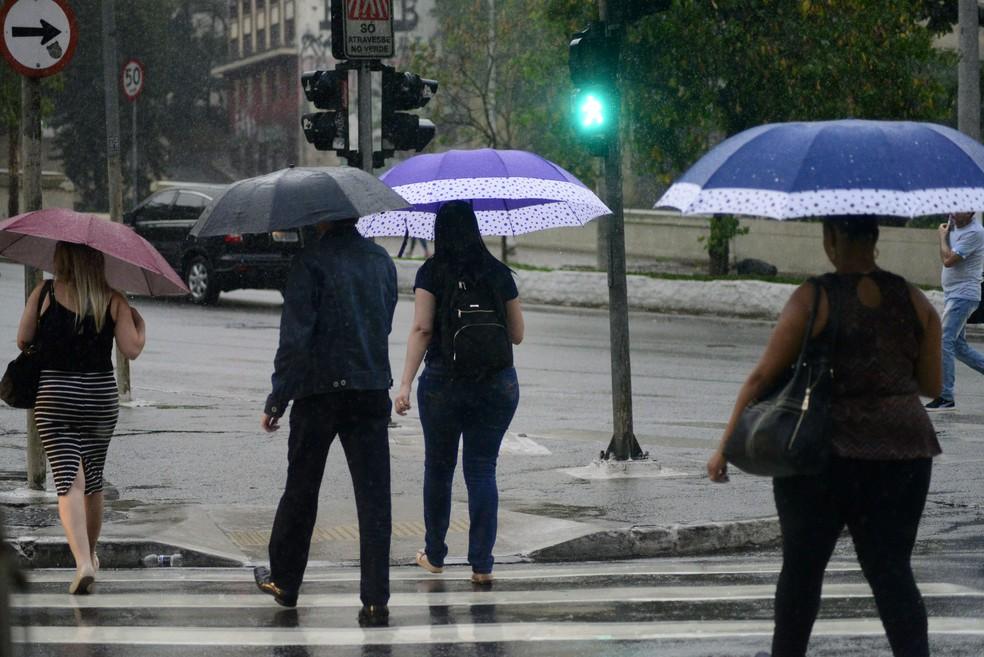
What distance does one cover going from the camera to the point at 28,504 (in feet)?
31.4

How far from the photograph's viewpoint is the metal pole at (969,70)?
22.1 meters

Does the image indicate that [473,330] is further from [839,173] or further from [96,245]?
[839,173]

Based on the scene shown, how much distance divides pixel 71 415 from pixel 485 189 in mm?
2408

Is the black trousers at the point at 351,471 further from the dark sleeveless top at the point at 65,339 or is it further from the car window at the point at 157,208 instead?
the car window at the point at 157,208

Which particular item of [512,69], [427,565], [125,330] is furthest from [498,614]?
[512,69]

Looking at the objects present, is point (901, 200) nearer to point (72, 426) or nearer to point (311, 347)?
point (311, 347)

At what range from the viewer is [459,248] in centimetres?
745

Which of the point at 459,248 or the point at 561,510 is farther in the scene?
the point at 561,510

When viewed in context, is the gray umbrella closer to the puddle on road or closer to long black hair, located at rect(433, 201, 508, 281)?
long black hair, located at rect(433, 201, 508, 281)

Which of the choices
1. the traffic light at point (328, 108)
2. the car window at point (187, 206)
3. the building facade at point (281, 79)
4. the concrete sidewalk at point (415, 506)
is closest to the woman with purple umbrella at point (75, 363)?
the concrete sidewalk at point (415, 506)

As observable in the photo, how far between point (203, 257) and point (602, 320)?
6.20 m

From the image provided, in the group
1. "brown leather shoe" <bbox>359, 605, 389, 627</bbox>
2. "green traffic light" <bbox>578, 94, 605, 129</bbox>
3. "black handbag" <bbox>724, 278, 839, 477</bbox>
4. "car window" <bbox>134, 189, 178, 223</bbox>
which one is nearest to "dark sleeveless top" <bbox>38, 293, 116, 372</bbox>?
"brown leather shoe" <bbox>359, 605, 389, 627</bbox>

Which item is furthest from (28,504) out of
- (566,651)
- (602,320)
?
(602,320)

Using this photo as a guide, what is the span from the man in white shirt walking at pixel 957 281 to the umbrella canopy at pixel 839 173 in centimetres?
874
